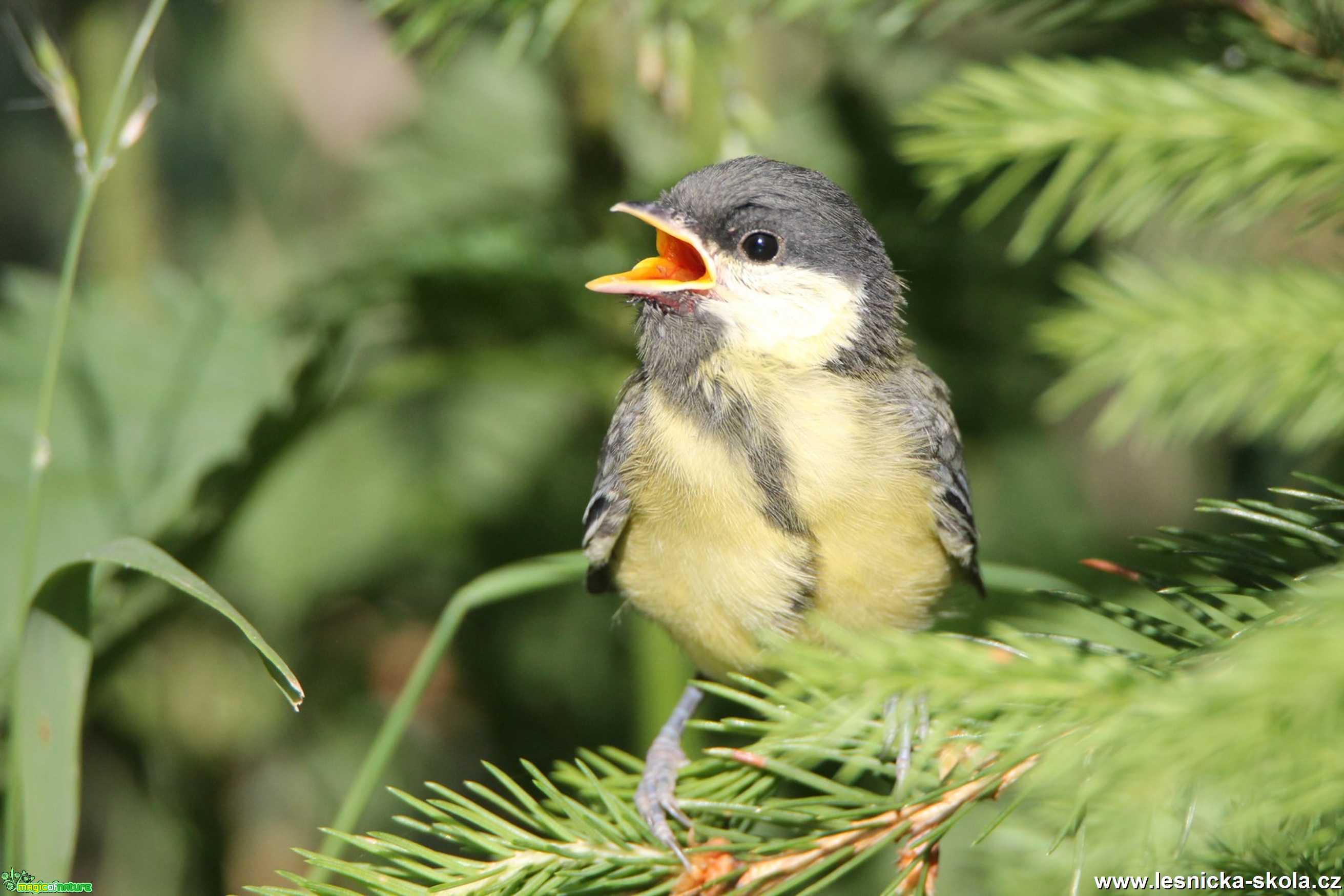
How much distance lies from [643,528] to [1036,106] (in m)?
1.03

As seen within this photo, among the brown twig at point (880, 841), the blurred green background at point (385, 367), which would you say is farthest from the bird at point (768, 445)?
the brown twig at point (880, 841)

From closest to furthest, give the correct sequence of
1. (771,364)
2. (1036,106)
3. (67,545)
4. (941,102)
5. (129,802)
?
(1036,106) < (941,102) < (771,364) < (67,545) < (129,802)

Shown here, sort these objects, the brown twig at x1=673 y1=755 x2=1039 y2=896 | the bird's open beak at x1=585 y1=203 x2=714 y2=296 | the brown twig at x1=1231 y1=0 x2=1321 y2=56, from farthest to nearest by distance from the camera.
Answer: the bird's open beak at x1=585 y1=203 x2=714 y2=296
the brown twig at x1=1231 y1=0 x2=1321 y2=56
the brown twig at x1=673 y1=755 x2=1039 y2=896

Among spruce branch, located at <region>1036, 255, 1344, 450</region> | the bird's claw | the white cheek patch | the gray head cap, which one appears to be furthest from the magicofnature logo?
spruce branch, located at <region>1036, 255, 1344, 450</region>

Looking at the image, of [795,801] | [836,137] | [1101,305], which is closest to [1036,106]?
[1101,305]

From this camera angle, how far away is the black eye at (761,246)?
2.22m

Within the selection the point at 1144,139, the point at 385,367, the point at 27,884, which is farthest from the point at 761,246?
the point at 27,884

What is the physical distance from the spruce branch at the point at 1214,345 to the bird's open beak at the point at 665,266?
2.23 feet

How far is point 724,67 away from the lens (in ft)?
7.48

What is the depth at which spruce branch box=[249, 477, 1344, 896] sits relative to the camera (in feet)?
2.68

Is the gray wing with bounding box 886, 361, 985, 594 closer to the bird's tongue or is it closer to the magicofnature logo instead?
the bird's tongue

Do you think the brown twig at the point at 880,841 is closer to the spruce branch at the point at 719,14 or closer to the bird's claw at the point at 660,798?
the bird's claw at the point at 660,798

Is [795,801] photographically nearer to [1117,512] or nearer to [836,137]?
[836,137]

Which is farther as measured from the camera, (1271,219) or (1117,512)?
(1117,512)
